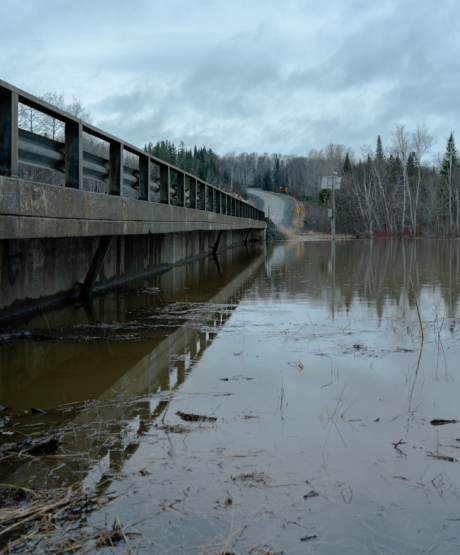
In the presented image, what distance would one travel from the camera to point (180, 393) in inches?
161

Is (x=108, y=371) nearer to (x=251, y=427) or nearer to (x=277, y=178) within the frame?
(x=251, y=427)

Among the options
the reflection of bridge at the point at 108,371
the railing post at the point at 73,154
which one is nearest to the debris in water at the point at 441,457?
the reflection of bridge at the point at 108,371

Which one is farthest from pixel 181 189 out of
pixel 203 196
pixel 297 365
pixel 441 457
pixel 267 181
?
pixel 267 181

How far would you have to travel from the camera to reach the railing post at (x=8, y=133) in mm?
5441

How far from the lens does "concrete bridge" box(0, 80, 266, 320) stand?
5500mm

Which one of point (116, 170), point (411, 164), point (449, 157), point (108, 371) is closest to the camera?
point (108, 371)

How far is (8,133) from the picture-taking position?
5.46 meters

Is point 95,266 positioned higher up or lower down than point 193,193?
lower down

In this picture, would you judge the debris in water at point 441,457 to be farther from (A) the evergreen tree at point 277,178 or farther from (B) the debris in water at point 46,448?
(A) the evergreen tree at point 277,178

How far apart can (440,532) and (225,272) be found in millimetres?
12662

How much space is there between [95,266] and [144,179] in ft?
7.91

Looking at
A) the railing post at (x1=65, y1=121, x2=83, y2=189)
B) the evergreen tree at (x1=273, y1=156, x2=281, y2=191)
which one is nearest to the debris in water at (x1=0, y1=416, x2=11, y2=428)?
the railing post at (x1=65, y1=121, x2=83, y2=189)

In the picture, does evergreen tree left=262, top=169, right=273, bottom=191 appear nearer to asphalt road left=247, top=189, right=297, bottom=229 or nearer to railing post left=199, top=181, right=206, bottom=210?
asphalt road left=247, top=189, right=297, bottom=229

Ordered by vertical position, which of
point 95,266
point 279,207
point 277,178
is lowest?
point 95,266
